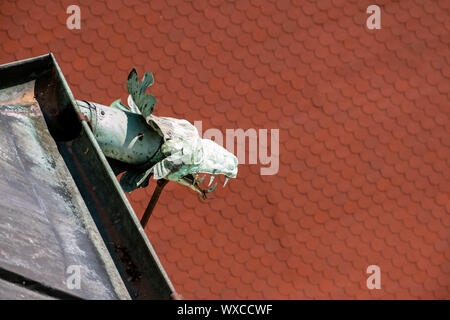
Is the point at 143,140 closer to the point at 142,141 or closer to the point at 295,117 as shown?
the point at 142,141

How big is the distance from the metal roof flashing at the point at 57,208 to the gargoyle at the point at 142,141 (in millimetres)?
245

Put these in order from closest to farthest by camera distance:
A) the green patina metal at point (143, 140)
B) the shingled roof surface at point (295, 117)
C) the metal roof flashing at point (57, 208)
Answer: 1. the metal roof flashing at point (57, 208)
2. the green patina metal at point (143, 140)
3. the shingled roof surface at point (295, 117)

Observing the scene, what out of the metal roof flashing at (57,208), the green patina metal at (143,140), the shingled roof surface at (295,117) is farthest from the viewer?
the shingled roof surface at (295,117)

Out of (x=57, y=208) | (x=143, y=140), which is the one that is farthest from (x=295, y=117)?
(x=57, y=208)

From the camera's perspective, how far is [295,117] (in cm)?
1230

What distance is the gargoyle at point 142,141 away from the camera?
12.5ft

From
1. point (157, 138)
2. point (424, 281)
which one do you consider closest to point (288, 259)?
point (424, 281)

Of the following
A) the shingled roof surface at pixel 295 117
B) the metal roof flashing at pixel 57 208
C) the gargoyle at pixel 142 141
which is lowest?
the metal roof flashing at pixel 57 208

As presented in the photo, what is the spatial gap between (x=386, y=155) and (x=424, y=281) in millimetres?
1971

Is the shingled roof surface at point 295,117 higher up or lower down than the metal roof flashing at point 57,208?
higher up

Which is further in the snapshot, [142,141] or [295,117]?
[295,117]

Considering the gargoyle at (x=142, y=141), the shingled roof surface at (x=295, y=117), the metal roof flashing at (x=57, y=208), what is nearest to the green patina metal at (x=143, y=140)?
the gargoyle at (x=142, y=141)

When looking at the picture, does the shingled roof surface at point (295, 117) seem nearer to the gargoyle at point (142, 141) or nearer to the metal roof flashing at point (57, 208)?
the gargoyle at point (142, 141)

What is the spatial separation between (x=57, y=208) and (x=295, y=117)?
9.31 metres
